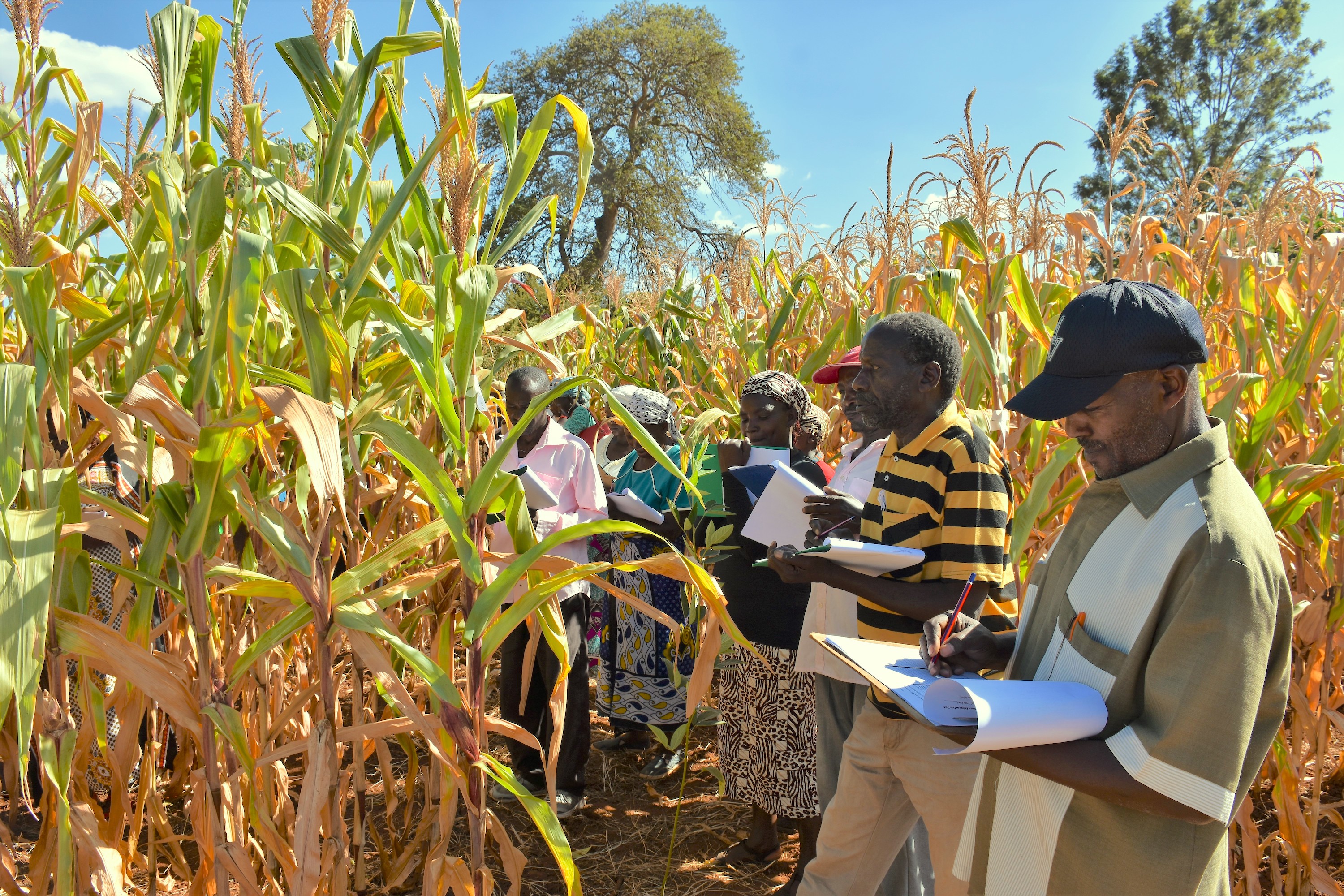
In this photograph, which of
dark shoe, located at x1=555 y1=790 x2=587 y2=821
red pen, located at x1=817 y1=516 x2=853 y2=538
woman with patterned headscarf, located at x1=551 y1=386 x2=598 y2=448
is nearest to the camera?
red pen, located at x1=817 y1=516 x2=853 y2=538

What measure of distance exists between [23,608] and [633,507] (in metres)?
2.26

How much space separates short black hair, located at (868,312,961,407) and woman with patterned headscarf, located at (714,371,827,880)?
0.70m

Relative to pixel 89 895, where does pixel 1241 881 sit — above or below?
below

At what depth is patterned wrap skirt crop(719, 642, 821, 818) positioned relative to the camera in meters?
2.72

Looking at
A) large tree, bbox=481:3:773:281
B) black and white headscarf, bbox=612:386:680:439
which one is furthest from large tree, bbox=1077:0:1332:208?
black and white headscarf, bbox=612:386:680:439

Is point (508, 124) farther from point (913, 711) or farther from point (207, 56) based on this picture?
point (913, 711)

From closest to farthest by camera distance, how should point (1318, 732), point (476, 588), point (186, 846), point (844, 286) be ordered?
point (476, 588), point (1318, 732), point (186, 846), point (844, 286)

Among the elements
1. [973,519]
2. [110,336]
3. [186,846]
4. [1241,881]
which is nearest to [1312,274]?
[973,519]

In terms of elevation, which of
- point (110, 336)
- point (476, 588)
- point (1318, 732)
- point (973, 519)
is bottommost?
point (1318, 732)

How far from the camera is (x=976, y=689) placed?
3.52 ft

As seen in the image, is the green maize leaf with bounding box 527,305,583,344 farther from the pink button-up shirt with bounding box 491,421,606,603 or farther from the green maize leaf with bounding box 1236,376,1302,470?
the green maize leaf with bounding box 1236,376,1302,470

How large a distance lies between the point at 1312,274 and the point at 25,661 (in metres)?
3.10

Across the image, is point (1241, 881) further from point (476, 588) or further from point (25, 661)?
point (25, 661)

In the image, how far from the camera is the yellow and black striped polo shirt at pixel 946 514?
5.93 feet
